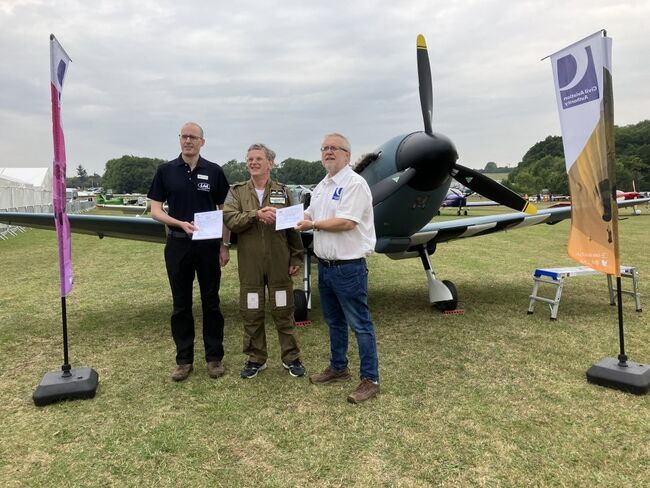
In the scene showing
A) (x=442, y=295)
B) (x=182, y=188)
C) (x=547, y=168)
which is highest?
(x=547, y=168)

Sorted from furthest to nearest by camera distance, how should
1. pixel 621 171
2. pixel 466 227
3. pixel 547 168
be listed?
pixel 547 168
pixel 621 171
pixel 466 227

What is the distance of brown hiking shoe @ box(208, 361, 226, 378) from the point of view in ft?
13.2

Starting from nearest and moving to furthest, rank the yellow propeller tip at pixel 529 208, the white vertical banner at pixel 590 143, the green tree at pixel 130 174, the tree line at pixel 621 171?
1. the white vertical banner at pixel 590 143
2. the yellow propeller tip at pixel 529 208
3. the tree line at pixel 621 171
4. the green tree at pixel 130 174

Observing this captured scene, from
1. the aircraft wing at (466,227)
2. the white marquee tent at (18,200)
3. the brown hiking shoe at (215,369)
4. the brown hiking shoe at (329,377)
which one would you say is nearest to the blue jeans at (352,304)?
the brown hiking shoe at (329,377)

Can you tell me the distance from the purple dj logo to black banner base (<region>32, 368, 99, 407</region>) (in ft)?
15.5

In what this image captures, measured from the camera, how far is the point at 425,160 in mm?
5223

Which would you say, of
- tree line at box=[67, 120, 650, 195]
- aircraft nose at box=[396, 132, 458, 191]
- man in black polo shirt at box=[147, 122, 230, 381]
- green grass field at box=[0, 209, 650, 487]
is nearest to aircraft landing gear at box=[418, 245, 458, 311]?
green grass field at box=[0, 209, 650, 487]

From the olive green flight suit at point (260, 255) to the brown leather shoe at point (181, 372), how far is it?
65 cm

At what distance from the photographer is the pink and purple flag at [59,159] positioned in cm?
351

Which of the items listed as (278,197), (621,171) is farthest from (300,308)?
(621,171)

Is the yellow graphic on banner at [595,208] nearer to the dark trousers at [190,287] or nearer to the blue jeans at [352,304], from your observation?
the blue jeans at [352,304]

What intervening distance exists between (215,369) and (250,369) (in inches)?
13.0

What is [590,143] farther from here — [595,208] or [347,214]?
[347,214]

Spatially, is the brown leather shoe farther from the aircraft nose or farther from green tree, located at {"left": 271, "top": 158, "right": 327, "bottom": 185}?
green tree, located at {"left": 271, "top": 158, "right": 327, "bottom": 185}
